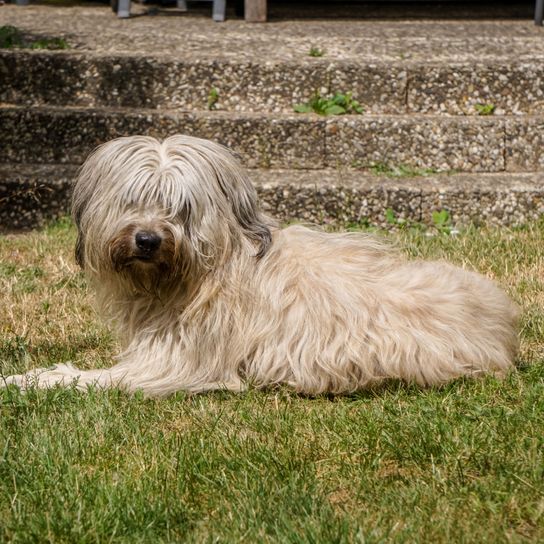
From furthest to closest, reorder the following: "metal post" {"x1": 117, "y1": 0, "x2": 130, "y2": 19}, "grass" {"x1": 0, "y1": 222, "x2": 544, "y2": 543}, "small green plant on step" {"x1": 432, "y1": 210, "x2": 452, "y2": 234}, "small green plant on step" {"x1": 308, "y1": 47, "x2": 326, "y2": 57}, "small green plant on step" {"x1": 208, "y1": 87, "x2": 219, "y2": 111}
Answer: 1. "metal post" {"x1": 117, "y1": 0, "x2": 130, "y2": 19}
2. "small green plant on step" {"x1": 308, "y1": 47, "x2": 326, "y2": 57}
3. "small green plant on step" {"x1": 208, "y1": 87, "x2": 219, "y2": 111}
4. "small green plant on step" {"x1": 432, "y1": 210, "x2": 452, "y2": 234}
5. "grass" {"x1": 0, "y1": 222, "x2": 544, "y2": 543}

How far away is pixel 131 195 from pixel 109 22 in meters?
6.12

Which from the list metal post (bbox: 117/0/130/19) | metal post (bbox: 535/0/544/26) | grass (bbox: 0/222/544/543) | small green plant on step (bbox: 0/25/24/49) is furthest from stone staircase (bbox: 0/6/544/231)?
grass (bbox: 0/222/544/543)

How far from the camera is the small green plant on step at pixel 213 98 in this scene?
786 cm


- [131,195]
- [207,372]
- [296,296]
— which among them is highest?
[131,195]

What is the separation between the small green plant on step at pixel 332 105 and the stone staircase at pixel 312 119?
2.8 inches

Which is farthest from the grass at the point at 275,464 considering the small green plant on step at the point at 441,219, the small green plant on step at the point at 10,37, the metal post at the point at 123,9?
the metal post at the point at 123,9

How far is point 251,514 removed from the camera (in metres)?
3.05

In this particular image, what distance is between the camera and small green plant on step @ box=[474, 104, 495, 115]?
7.74 meters

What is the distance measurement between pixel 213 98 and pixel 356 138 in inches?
45.8

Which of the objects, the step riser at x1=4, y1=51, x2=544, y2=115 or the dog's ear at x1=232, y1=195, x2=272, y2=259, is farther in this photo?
the step riser at x1=4, y1=51, x2=544, y2=115

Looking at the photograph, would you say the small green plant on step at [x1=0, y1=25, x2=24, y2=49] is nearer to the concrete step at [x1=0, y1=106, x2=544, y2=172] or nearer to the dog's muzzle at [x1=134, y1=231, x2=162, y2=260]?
the concrete step at [x1=0, y1=106, x2=544, y2=172]

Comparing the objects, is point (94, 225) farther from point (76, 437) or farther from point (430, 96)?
point (430, 96)

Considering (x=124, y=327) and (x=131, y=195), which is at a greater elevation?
(x=131, y=195)

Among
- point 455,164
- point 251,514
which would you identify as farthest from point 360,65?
point 251,514
